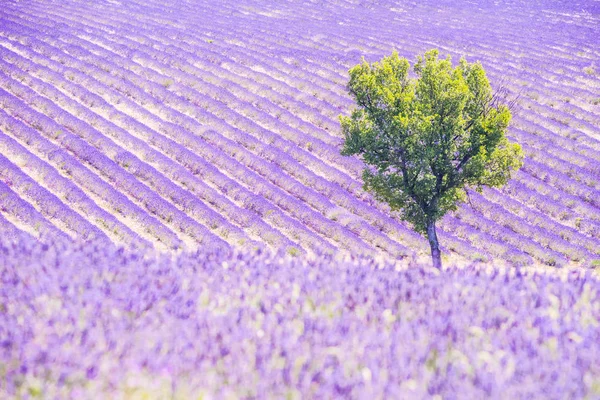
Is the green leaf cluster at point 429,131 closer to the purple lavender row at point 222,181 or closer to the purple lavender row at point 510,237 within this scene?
the purple lavender row at point 222,181

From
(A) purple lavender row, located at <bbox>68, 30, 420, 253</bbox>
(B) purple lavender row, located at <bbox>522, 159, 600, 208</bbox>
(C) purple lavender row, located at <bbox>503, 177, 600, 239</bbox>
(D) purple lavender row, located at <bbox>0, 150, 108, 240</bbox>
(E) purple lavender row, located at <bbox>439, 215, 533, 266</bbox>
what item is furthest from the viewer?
(B) purple lavender row, located at <bbox>522, 159, 600, 208</bbox>

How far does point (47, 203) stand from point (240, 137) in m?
5.84

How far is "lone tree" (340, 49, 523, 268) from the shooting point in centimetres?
801

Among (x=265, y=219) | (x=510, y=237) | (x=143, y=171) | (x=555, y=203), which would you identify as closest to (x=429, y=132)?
(x=265, y=219)

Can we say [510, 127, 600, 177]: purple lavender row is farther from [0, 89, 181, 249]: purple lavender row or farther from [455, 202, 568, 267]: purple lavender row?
[0, 89, 181, 249]: purple lavender row

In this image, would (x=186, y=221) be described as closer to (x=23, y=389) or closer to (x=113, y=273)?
(x=113, y=273)

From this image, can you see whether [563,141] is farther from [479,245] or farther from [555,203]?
[479,245]

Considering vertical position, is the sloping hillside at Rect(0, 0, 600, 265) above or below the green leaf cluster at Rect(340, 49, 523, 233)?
below

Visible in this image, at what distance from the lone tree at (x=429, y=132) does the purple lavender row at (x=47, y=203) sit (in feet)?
17.0

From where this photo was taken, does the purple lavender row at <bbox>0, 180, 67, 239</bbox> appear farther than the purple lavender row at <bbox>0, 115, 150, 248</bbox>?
No

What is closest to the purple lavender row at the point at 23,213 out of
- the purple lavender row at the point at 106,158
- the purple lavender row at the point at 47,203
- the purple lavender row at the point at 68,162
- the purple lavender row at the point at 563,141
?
the purple lavender row at the point at 47,203

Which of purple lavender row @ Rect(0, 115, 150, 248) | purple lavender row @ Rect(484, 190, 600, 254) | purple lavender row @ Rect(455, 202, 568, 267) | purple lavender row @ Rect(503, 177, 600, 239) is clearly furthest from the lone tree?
purple lavender row @ Rect(503, 177, 600, 239)

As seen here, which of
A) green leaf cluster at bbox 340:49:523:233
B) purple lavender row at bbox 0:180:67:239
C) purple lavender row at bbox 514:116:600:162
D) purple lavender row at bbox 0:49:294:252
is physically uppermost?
green leaf cluster at bbox 340:49:523:233

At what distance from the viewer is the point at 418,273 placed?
14.5ft
